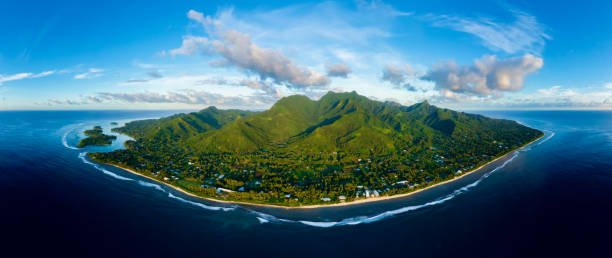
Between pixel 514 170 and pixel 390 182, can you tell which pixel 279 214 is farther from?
pixel 514 170

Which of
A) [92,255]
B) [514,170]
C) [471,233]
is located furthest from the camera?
[514,170]

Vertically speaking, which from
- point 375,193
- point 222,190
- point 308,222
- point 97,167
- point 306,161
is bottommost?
point 308,222

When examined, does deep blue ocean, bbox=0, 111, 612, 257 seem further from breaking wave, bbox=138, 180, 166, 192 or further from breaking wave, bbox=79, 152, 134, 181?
breaking wave, bbox=79, 152, 134, 181

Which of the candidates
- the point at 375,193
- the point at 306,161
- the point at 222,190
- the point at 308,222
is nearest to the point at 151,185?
the point at 222,190

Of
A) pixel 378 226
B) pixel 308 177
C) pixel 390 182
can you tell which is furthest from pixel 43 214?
pixel 390 182

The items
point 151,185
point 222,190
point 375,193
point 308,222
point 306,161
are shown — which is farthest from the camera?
point 306,161

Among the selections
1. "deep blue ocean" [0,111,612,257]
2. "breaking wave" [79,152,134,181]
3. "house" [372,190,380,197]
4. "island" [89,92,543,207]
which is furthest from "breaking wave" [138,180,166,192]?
"house" [372,190,380,197]

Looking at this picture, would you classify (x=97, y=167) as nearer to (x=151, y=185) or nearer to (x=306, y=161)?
(x=151, y=185)

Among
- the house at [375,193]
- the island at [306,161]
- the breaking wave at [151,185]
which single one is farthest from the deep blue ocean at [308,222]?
the island at [306,161]

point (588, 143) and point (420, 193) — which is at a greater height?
point (588, 143)
